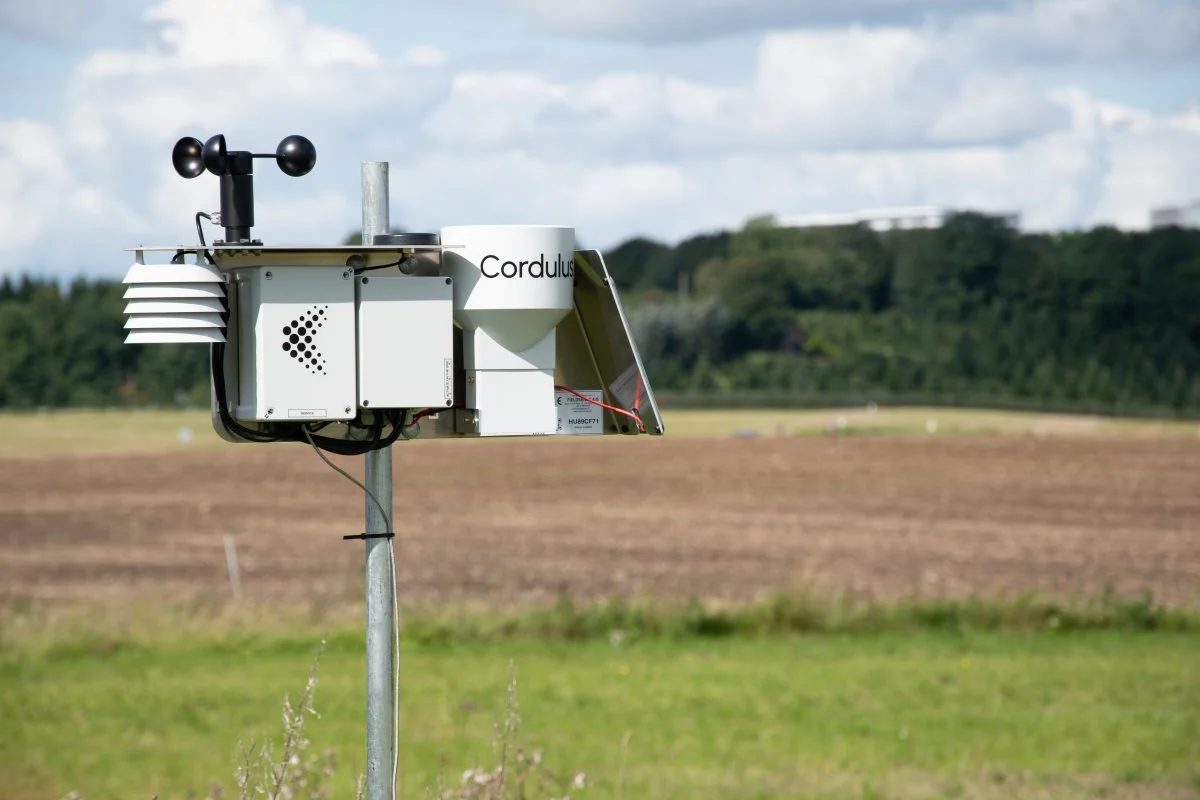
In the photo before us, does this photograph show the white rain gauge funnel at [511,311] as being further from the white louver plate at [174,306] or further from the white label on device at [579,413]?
the white louver plate at [174,306]

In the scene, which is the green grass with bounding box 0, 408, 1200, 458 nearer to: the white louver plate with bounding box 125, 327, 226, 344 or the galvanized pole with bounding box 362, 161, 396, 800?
the galvanized pole with bounding box 362, 161, 396, 800

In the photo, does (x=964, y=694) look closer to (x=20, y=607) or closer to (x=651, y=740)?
(x=651, y=740)

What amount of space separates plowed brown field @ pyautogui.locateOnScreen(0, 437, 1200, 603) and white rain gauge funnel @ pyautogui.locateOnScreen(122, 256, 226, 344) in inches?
389

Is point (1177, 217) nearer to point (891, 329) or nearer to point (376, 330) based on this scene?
Result: point (891, 329)

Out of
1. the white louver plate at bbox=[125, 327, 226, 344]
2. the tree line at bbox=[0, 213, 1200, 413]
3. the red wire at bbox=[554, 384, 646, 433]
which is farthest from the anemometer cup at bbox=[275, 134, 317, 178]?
the tree line at bbox=[0, 213, 1200, 413]

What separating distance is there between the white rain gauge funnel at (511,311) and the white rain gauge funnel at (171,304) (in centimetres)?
52

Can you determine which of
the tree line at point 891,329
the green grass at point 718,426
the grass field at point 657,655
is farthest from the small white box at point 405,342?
the tree line at point 891,329

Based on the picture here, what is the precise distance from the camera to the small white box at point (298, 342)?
9.78 feet

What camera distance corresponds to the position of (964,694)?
29.5ft

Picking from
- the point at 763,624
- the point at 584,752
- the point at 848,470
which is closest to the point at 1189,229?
the point at 848,470

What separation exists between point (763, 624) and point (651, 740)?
11.8 feet

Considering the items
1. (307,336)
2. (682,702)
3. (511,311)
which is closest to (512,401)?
(511,311)

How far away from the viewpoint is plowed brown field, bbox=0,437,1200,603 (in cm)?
1747

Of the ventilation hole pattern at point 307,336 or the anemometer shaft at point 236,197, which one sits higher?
the anemometer shaft at point 236,197
